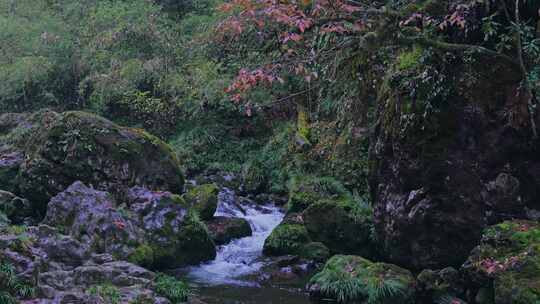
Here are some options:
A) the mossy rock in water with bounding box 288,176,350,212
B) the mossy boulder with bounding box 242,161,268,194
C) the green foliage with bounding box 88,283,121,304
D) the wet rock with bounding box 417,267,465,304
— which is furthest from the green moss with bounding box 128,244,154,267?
the mossy boulder with bounding box 242,161,268,194

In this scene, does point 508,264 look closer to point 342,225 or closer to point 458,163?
point 458,163

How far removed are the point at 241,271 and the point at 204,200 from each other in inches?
99.5

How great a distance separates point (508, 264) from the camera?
240 inches

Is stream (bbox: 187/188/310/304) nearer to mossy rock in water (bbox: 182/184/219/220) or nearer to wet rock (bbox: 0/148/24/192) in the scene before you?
mossy rock in water (bbox: 182/184/219/220)

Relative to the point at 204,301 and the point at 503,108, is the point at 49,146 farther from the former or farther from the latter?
the point at 503,108

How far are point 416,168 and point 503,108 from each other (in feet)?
4.55

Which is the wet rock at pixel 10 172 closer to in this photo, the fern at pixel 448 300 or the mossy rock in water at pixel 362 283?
the mossy rock in water at pixel 362 283

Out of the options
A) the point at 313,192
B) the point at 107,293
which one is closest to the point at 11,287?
the point at 107,293

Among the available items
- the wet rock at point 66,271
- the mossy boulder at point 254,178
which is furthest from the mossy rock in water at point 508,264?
the mossy boulder at point 254,178

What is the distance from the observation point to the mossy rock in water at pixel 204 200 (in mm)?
11078

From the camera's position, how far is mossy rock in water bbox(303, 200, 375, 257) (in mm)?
9328

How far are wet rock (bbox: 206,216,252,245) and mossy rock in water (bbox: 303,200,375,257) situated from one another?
1.56 meters

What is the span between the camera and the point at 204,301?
7.43m

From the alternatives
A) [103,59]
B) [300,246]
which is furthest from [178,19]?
[300,246]
